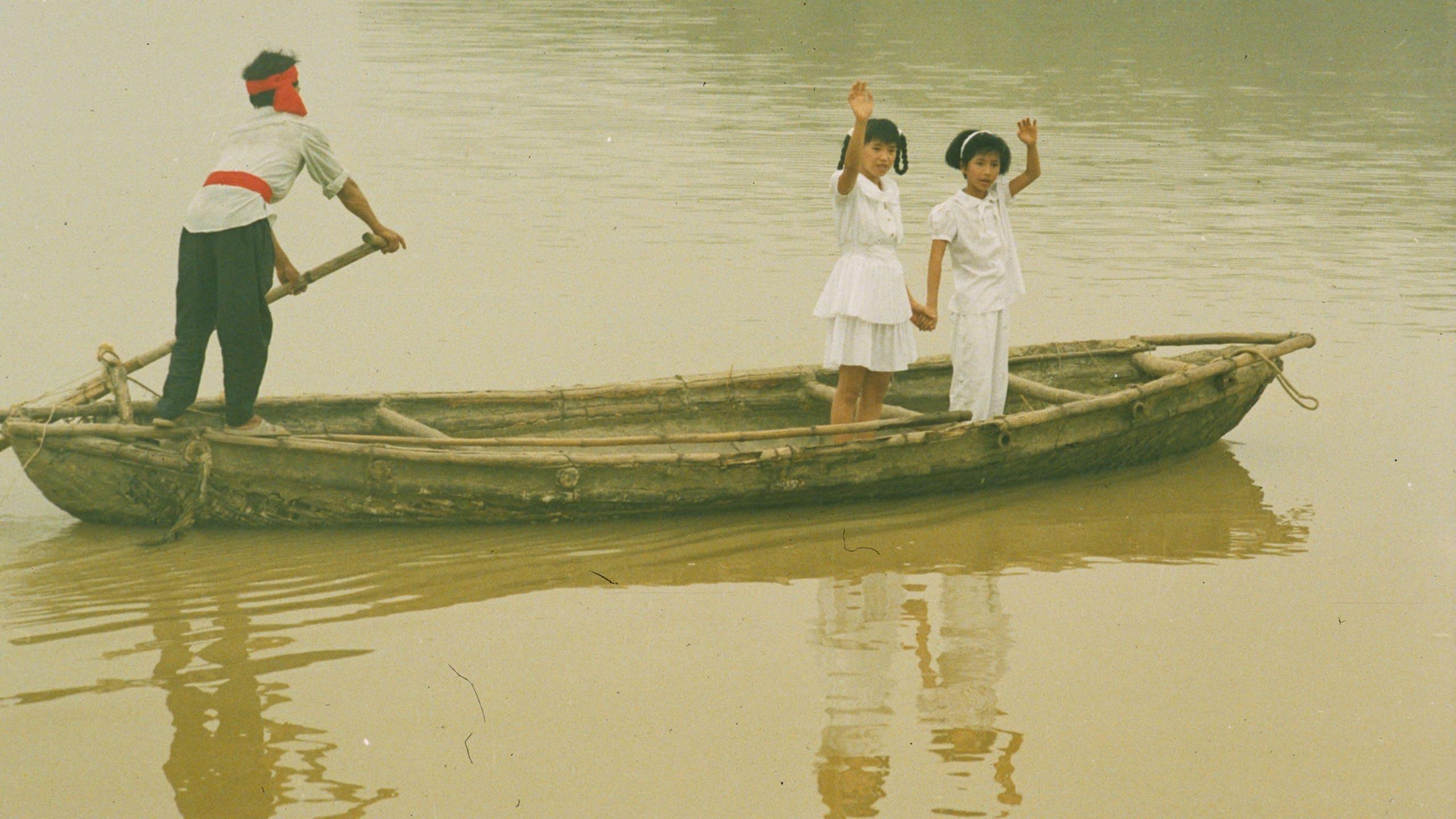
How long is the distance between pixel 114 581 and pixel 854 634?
2380mm

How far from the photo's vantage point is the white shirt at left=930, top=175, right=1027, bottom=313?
6.54 metres

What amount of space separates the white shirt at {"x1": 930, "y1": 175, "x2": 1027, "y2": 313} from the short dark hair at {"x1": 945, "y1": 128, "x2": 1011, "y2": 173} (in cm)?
12

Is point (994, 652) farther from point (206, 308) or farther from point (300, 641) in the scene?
point (206, 308)

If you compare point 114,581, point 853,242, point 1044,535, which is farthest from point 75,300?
point 1044,535

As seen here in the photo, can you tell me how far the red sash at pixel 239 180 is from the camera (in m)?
5.97

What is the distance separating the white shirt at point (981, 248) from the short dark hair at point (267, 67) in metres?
2.47

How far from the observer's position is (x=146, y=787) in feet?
13.2

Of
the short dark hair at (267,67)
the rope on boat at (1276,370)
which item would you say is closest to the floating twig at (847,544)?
the rope on boat at (1276,370)

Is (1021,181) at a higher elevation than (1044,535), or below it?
higher

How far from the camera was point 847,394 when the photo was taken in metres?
6.55

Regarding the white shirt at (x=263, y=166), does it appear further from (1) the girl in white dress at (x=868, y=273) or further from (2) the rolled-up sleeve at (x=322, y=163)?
(1) the girl in white dress at (x=868, y=273)

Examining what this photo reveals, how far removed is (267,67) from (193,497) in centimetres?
154

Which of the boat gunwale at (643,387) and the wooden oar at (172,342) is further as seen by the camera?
the boat gunwale at (643,387)

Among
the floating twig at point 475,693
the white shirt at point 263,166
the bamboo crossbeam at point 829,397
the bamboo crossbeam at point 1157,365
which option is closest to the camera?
the floating twig at point 475,693
